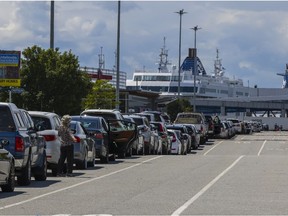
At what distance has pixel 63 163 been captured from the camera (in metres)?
23.5

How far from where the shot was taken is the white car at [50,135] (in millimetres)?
22922

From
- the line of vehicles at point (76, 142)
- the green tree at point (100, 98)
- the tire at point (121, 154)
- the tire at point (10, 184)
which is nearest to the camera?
the tire at point (10, 184)

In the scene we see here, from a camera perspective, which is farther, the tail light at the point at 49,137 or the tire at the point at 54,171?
the tire at the point at 54,171

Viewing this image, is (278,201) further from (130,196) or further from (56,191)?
(56,191)

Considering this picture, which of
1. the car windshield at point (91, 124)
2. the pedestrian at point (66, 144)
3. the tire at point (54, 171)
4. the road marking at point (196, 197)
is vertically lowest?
the road marking at point (196, 197)

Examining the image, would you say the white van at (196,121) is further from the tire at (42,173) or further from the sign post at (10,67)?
the tire at (42,173)

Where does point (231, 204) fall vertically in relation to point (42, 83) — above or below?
below

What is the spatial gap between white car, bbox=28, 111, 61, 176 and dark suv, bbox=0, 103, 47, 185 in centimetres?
213

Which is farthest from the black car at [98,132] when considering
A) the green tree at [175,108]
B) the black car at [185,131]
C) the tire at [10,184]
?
the green tree at [175,108]

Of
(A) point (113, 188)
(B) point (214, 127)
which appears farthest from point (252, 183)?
(B) point (214, 127)

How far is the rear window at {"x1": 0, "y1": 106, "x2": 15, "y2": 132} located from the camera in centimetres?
1912

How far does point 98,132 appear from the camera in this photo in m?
29.7

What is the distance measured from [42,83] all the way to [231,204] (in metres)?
30.2

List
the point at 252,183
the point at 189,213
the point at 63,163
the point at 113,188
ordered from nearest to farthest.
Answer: the point at 189,213
the point at 113,188
the point at 252,183
the point at 63,163
